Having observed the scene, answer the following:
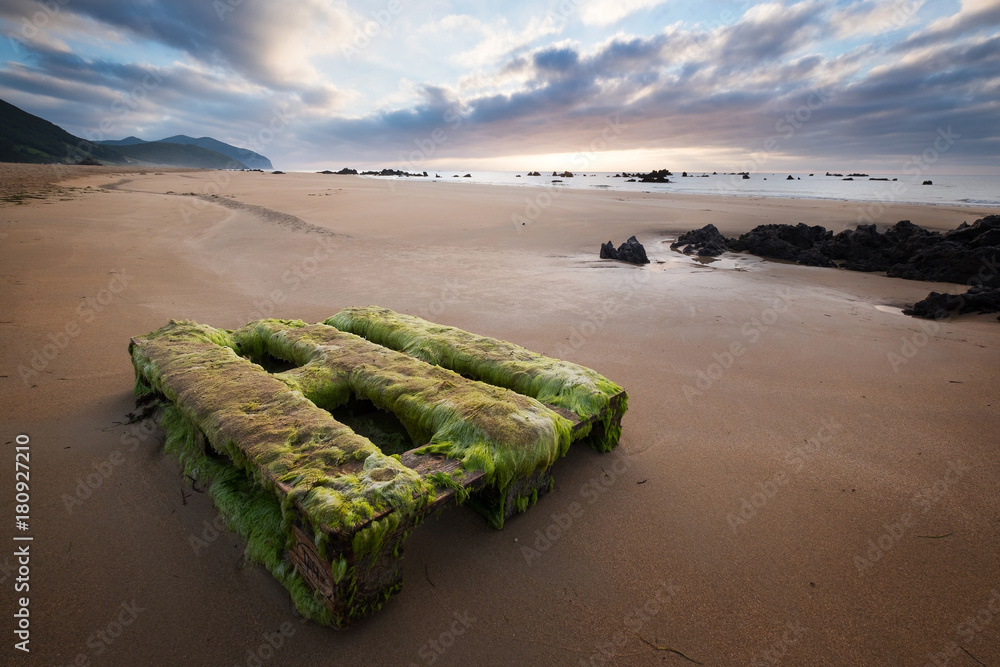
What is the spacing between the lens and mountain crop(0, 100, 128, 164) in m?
67.6

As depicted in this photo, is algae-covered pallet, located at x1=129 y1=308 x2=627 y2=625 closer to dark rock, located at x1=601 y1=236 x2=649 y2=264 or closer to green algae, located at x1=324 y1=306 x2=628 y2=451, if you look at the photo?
green algae, located at x1=324 y1=306 x2=628 y2=451

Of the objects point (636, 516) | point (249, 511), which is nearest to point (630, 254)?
point (636, 516)

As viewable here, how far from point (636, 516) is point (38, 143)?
12353 centimetres

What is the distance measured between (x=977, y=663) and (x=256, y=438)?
3.36 metres

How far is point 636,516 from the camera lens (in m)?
2.49

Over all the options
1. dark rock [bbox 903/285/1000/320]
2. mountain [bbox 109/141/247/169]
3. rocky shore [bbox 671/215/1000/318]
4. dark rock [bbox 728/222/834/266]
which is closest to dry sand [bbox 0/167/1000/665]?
dark rock [bbox 903/285/1000/320]

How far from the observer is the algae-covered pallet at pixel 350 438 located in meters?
1.82

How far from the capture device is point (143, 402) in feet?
10.9

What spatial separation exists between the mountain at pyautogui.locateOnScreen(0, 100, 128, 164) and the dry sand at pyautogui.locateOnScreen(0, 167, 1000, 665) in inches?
3627

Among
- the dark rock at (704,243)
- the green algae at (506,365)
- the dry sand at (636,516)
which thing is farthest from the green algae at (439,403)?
the dark rock at (704,243)

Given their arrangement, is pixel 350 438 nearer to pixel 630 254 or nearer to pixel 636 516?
pixel 636 516

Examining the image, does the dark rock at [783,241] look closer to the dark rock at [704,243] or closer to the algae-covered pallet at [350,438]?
the dark rock at [704,243]

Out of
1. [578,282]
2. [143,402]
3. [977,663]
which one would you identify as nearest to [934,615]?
[977,663]

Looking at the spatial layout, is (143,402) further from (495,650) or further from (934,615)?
(934,615)
